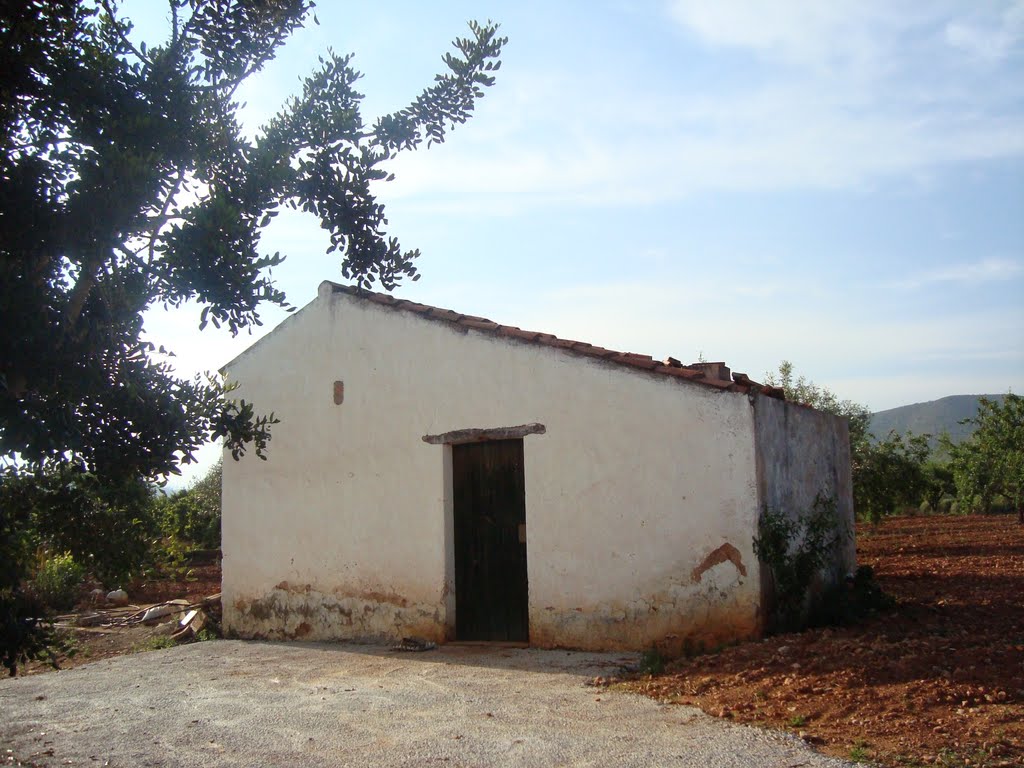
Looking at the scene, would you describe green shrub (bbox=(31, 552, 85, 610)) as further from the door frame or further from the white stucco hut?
the door frame

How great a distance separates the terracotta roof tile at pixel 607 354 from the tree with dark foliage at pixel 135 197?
3.55 m

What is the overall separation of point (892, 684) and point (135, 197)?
565 centimetres

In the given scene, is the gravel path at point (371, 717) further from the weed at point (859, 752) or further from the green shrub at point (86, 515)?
the green shrub at point (86, 515)

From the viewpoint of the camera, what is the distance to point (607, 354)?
9062 mm

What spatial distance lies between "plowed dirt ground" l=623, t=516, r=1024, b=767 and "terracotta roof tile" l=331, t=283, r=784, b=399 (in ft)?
7.63

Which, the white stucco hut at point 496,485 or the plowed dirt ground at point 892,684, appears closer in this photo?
the plowed dirt ground at point 892,684

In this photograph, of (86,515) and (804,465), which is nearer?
(86,515)

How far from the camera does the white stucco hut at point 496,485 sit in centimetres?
854

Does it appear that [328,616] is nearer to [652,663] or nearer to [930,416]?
[652,663]

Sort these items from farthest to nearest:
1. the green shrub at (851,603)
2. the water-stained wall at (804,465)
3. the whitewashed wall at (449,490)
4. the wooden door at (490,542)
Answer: the wooden door at (490,542) < the green shrub at (851,603) < the water-stained wall at (804,465) < the whitewashed wall at (449,490)

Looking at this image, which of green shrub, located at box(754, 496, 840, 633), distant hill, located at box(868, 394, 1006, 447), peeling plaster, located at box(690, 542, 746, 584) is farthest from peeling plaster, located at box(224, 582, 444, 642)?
distant hill, located at box(868, 394, 1006, 447)

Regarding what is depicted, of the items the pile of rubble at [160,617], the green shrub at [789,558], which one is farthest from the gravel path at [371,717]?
the pile of rubble at [160,617]

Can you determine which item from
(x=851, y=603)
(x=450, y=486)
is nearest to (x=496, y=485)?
(x=450, y=486)

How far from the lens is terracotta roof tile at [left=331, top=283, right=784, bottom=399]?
8.58 metres
